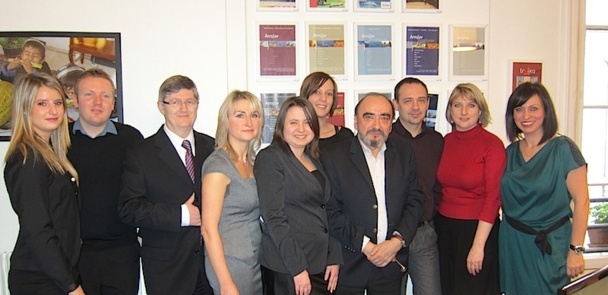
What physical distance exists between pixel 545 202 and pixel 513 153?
33 cm

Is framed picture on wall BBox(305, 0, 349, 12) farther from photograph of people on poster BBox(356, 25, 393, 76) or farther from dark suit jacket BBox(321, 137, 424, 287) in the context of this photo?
dark suit jacket BBox(321, 137, 424, 287)

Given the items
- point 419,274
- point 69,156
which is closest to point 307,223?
point 419,274

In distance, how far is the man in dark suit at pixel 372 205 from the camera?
2.31 meters

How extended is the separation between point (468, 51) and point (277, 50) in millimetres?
1430

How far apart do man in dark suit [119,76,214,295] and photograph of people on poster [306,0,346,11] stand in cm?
129

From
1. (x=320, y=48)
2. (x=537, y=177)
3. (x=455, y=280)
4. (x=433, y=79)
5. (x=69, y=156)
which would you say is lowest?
(x=455, y=280)

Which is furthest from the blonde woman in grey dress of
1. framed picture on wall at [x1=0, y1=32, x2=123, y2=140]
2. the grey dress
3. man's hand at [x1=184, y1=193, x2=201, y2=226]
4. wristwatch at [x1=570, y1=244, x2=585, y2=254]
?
wristwatch at [x1=570, y1=244, x2=585, y2=254]

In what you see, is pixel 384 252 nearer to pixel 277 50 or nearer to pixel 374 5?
pixel 277 50

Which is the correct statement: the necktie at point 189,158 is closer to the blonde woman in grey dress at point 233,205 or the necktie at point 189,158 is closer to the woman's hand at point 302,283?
the blonde woman in grey dress at point 233,205

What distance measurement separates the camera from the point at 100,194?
2.25 meters

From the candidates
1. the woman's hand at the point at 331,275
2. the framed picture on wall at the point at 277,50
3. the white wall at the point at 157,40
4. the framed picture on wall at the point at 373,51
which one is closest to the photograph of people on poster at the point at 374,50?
the framed picture on wall at the point at 373,51

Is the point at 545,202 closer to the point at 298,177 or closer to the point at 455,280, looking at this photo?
the point at 455,280

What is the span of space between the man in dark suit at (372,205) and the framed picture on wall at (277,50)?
2.95ft

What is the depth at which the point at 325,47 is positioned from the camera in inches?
124
